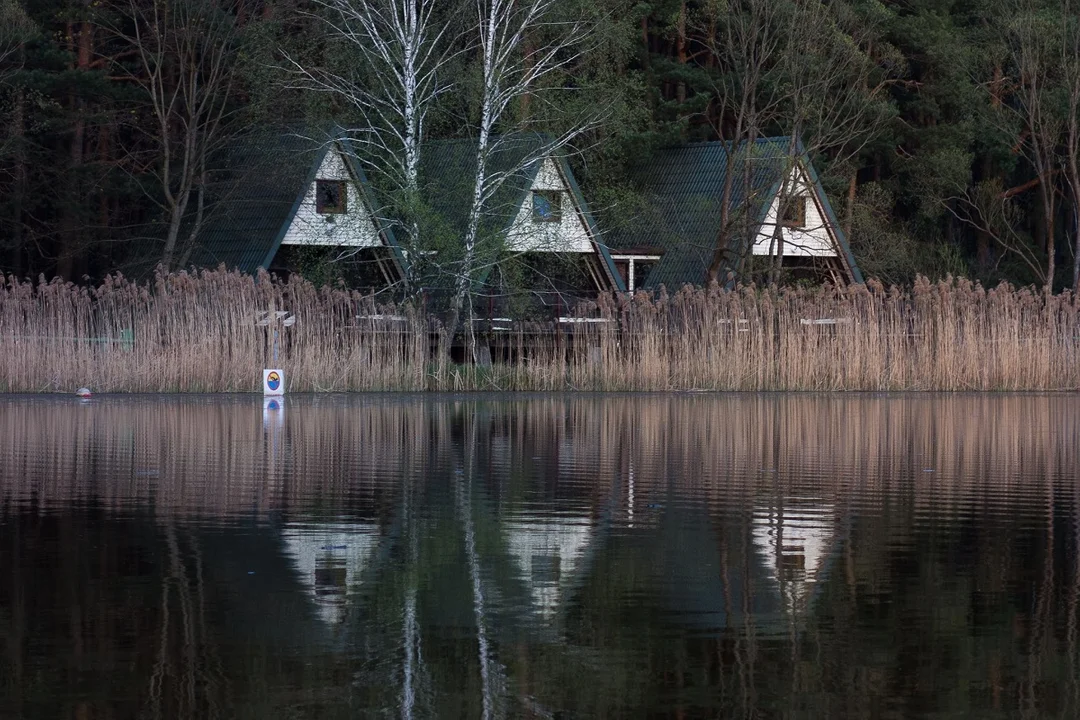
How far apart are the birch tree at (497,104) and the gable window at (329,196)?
9264 millimetres

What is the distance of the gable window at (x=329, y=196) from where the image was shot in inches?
1751

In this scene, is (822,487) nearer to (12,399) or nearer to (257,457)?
(257,457)

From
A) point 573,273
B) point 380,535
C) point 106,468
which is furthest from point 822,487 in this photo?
point 573,273

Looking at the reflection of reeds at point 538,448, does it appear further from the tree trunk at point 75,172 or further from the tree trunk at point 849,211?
the tree trunk at point 849,211

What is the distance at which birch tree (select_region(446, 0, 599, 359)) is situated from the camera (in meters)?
31.7

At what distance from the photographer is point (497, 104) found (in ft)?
109

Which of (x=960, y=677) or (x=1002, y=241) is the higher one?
(x=1002, y=241)

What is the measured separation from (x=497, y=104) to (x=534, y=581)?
2571 cm

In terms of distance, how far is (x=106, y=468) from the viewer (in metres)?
13.5

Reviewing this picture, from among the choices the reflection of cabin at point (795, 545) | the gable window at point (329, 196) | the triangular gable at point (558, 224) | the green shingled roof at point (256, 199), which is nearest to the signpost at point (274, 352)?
the triangular gable at point (558, 224)

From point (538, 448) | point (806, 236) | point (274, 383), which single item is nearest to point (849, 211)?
point (806, 236)

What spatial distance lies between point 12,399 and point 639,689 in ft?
63.3

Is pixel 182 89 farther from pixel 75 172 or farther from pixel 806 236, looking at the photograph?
pixel 806 236

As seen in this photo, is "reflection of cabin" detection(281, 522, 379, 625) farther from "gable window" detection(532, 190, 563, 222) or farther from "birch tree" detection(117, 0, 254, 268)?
"birch tree" detection(117, 0, 254, 268)
